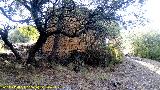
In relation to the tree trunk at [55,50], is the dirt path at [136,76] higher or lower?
lower

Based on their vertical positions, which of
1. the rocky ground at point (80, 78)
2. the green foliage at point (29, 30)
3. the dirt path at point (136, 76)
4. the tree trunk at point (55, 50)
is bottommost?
the dirt path at point (136, 76)

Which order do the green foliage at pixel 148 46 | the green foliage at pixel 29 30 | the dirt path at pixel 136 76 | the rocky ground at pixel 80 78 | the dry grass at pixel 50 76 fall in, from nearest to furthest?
the dry grass at pixel 50 76, the rocky ground at pixel 80 78, the dirt path at pixel 136 76, the green foliage at pixel 29 30, the green foliage at pixel 148 46

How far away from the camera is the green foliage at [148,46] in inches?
1035

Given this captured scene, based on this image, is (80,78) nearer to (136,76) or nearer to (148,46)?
(136,76)

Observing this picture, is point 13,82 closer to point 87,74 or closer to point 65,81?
point 65,81

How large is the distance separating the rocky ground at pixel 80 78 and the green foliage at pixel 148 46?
8.84 m

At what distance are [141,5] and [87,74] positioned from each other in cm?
372

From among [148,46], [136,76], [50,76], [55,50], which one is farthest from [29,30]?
[148,46]

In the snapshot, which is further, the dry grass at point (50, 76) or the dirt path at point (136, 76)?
the dirt path at point (136, 76)

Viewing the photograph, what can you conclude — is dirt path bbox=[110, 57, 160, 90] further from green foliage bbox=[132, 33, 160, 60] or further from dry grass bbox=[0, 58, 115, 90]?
green foliage bbox=[132, 33, 160, 60]

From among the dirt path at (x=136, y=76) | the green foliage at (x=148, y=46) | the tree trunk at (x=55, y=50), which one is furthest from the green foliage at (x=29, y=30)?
the green foliage at (x=148, y=46)

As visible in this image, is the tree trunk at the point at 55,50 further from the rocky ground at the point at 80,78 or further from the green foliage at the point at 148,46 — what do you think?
the green foliage at the point at 148,46

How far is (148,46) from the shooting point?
26.5 meters

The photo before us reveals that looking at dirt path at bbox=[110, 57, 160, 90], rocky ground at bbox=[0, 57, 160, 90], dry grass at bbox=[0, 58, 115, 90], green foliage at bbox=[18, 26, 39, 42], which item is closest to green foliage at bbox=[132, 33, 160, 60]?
dirt path at bbox=[110, 57, 160, 90]
